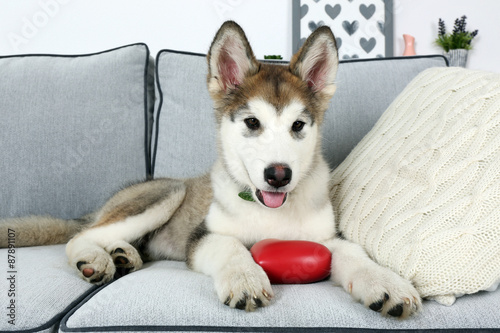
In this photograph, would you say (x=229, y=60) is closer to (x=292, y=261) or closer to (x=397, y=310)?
(x=292, y=261)

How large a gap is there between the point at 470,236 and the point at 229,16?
3.81 metres

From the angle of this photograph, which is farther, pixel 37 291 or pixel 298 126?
pixel 298 126

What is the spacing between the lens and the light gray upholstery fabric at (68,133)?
2617 mm

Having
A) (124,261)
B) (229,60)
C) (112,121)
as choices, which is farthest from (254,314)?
(112,121)

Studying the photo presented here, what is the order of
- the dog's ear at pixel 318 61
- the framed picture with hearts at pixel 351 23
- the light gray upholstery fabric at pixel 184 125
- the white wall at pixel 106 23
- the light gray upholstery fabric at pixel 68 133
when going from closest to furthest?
the dog's ear at pixel 318 61, the light gray upholstery fabric at pixel 68 133, the light gray upholstery fabric at pixel 184 125, the white wall at pixel 106 23, the framed picture with hearts at pixel 351 23

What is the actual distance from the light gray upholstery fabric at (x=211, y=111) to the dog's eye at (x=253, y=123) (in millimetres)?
957

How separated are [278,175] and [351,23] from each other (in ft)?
11.9

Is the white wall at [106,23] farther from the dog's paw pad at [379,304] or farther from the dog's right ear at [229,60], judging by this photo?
the dog's paw pad at [379,304]

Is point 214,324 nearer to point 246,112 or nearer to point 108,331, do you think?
point 108,331

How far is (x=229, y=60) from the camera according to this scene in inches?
76.8

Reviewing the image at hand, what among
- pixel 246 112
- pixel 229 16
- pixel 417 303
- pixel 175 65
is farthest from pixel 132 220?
pixel 229 16

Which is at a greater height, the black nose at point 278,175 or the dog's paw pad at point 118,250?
the black nose at point 278,175

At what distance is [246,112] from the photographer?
5.82 ft

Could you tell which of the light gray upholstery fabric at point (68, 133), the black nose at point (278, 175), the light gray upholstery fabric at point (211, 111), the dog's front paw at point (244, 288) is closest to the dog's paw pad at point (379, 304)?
the dog's front paw at point (244, 288)
